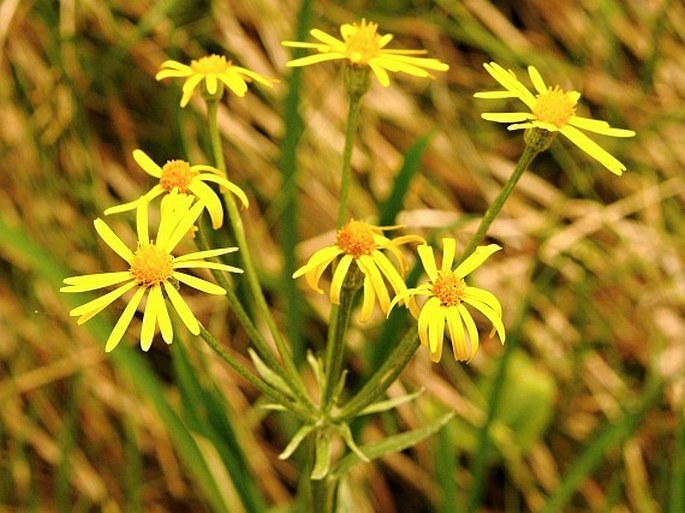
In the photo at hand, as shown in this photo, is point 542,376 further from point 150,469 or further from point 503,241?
point 150,469

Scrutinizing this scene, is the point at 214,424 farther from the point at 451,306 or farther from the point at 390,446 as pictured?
the point at 451,306

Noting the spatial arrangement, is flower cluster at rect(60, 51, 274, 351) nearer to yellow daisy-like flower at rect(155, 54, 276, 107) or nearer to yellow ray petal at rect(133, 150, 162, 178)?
yellow ray petal at rect(133, 150, 162, 178)

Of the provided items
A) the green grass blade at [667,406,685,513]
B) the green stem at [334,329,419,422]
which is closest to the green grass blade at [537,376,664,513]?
the green grass blade at [667,406,685,513]

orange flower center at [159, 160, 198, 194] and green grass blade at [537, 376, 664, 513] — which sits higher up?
orange flower center at [159, 160, 198, 194]

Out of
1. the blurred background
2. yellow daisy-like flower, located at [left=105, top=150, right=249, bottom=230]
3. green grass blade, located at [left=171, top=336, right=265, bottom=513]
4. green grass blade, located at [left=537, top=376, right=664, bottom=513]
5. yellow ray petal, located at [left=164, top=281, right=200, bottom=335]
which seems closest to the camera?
yellow ray petal, located at [left=164, top=281, right=200, bottom=335]

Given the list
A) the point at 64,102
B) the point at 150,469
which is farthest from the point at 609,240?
the point at 64,102

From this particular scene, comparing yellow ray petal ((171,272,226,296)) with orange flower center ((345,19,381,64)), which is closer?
yellow ray petal ((171,272,226,296))

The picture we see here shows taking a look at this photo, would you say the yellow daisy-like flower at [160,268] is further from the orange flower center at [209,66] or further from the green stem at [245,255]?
the orange flower center at [209,66]

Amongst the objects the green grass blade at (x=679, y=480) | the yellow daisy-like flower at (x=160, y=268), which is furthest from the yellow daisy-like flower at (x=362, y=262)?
the green grass blade at (x=679, y=480)

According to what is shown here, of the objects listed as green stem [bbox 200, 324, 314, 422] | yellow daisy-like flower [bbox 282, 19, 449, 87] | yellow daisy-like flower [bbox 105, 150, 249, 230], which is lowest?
green stem [bbox 200, 324, 314, 422]
